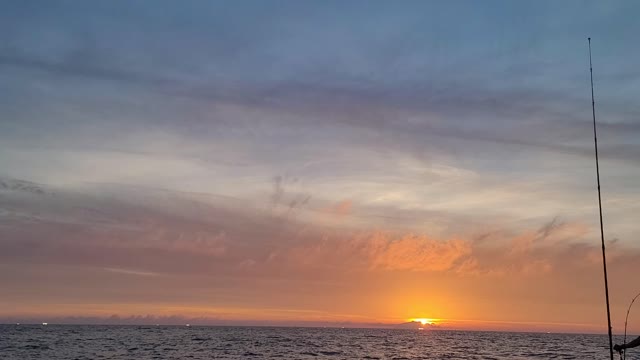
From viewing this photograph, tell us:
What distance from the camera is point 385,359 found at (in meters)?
67.9

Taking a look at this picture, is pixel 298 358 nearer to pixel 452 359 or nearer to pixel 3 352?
pixel 452 359

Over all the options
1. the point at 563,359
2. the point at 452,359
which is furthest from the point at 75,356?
the point at 563,359

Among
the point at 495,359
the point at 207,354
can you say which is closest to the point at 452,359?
the point at 495,359

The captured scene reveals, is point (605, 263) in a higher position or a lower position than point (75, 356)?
higher

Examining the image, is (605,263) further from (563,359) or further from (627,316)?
(563,359)

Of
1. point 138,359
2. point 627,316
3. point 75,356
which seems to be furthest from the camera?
point 75,356

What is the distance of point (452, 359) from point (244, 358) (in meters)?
23.3

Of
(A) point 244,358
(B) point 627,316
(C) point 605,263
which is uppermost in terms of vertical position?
(C) point 605,263

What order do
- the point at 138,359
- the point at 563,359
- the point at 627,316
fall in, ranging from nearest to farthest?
the point at 627,316, the point at 138,359, the point at 563,359

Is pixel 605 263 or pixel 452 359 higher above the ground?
pixel 605 263

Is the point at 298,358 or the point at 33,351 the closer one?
the point at 298,358

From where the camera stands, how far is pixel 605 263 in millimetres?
18016

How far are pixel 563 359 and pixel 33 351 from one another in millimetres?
62871

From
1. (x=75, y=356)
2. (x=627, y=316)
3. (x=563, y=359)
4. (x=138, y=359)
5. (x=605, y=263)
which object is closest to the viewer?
(x=605, y=263)
